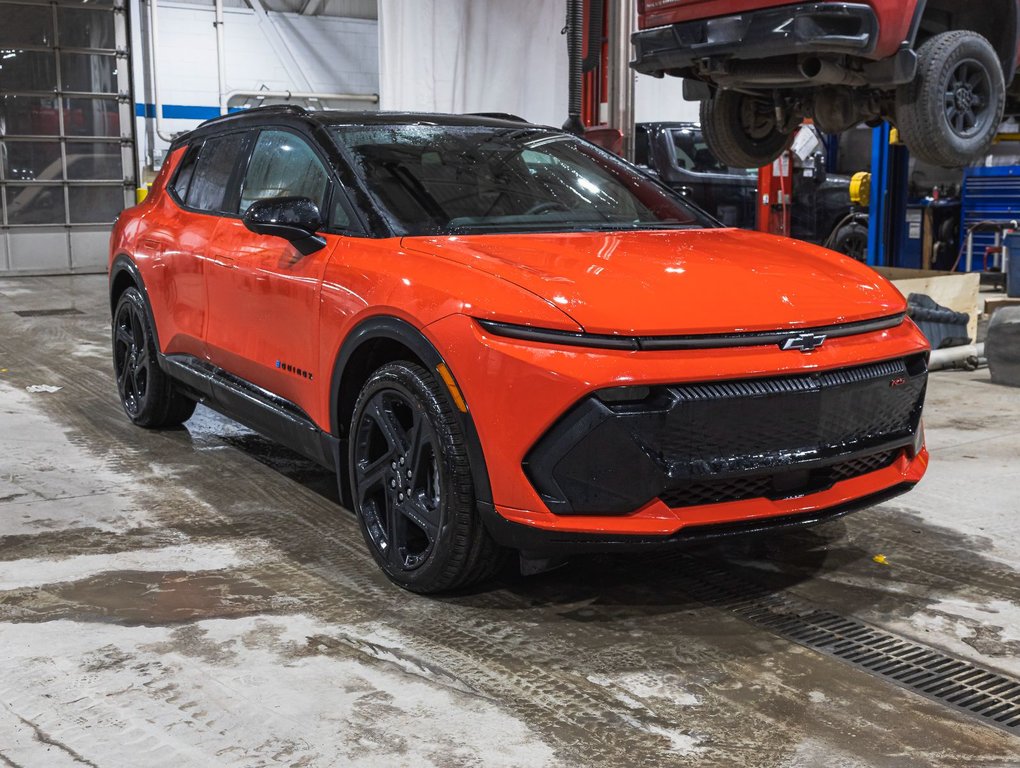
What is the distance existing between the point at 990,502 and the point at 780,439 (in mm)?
1893

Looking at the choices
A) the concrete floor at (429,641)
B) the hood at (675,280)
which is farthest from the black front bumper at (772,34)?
→ the hood at (675,280)

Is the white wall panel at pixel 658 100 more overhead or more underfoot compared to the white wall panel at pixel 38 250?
more overhead

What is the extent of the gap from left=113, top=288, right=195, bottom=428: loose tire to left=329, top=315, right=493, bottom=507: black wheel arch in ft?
6.59

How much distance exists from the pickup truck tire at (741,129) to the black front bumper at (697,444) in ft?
17.6

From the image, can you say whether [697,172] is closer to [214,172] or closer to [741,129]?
[741,129]

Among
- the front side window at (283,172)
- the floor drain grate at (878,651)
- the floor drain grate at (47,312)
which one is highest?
the front side window at (283,172)

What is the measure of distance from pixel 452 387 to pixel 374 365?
621mm

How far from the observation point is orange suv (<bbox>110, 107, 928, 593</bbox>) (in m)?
2.92

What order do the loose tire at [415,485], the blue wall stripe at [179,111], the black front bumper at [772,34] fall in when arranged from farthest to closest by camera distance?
the blue wall stripe at [179,111]
the black front bumper at [772,34]
the loose tire at [415,485]

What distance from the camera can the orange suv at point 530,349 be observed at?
115 inches

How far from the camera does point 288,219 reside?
377 cm

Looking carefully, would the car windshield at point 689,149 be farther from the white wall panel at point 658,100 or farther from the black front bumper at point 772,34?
the black front bumper at point 772,34

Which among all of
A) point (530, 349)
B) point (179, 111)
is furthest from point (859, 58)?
point (179, 111)

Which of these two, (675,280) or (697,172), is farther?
(697,172)
